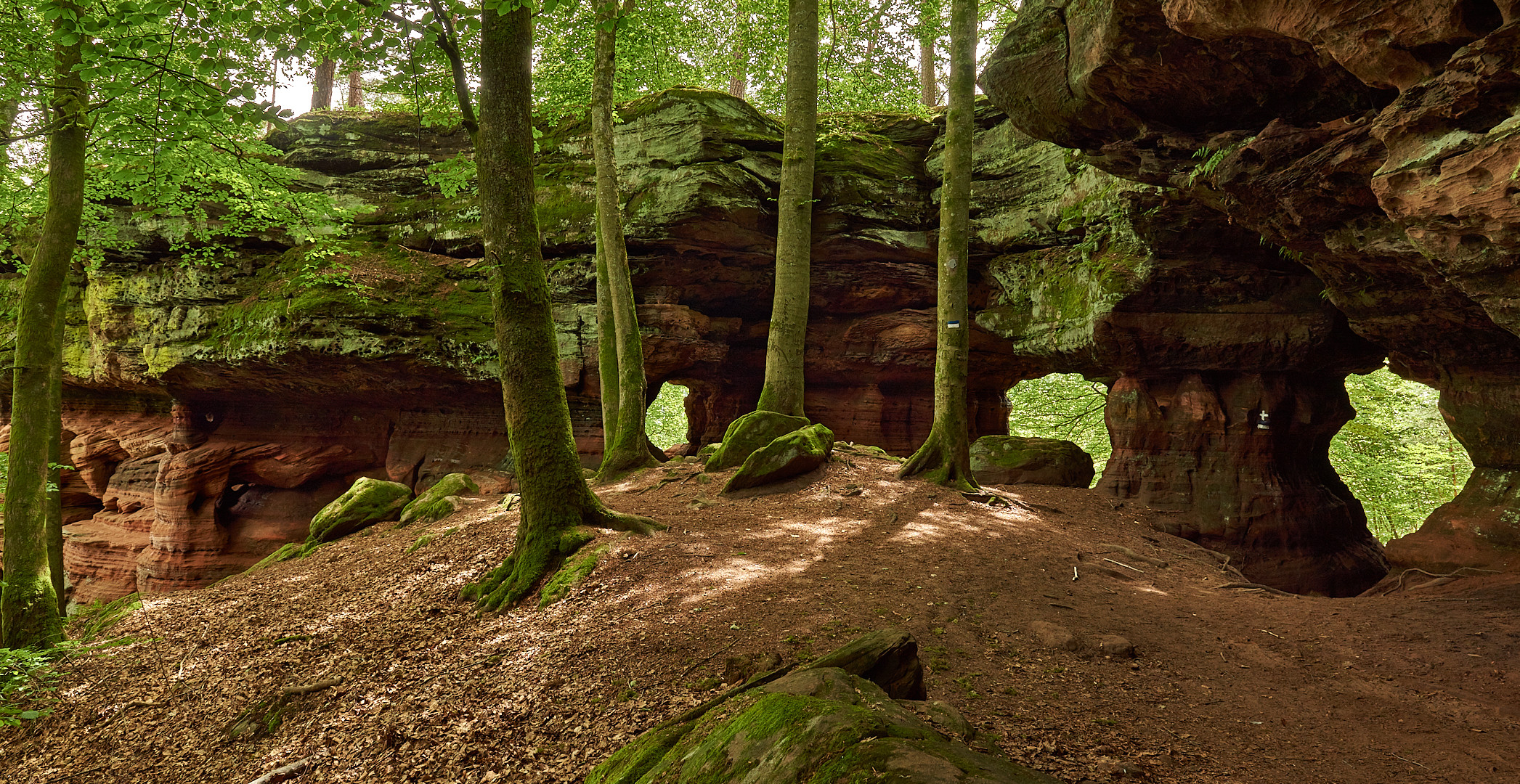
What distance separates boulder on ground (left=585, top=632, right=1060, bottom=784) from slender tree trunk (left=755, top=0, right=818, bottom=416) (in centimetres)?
823

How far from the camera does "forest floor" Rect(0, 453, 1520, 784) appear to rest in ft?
11.9

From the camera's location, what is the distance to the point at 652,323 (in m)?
15.7

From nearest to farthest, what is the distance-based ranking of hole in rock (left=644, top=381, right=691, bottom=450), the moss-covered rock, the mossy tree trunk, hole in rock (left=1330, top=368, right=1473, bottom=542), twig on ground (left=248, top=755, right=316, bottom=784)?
the moss-covered rock, twig on ground (left=248, top=755, right=316, bottom=784), the mossy tree trunk, hole in rock (left=1330, top=368, right=1473, bottom=542), hole in rock (left=644, top=381, right=691, bottom=450)

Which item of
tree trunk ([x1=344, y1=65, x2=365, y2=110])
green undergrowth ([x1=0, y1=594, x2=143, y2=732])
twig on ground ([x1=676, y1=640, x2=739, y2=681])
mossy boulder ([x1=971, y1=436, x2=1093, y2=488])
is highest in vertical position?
tree trunk ([x1=344, y1=65, x2=365, y2=110])

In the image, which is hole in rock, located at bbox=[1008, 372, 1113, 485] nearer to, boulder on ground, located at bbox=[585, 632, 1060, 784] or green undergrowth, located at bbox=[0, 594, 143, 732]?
boulder on ground, located at bbox=[585, 632, 1060, 784]

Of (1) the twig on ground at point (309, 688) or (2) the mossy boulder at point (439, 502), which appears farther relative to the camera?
(2) the mossy boulder at point (439, 502)

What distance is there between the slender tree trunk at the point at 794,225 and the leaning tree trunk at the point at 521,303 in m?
5.40

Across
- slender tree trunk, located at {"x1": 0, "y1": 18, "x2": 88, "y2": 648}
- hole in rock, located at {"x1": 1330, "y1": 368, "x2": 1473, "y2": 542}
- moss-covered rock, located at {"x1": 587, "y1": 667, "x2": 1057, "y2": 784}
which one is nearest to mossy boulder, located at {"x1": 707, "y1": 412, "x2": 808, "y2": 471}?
moss-covered rock, located at {"x1": 587, "y1": 667, "x2": 1057, "y2": 784}

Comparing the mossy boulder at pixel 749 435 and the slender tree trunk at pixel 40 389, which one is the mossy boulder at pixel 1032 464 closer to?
the mossy boulder at pixel 749 435

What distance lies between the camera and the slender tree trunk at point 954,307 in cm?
978

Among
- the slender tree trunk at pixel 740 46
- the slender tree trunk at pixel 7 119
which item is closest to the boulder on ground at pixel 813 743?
the slender tree trunk at pixel 7 119

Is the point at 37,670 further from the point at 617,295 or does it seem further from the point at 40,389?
the point at 617,295

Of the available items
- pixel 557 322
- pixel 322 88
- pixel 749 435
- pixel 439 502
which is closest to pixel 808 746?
pixel 749 435

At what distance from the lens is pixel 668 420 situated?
3684 centimetres
